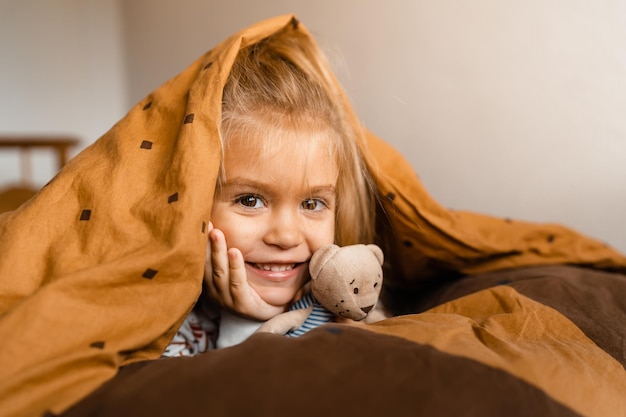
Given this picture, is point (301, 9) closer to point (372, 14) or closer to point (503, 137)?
point (372, 14)

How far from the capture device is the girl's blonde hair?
0.83m

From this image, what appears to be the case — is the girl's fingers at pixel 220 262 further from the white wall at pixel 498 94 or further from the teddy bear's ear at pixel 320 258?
the white wall at pixel 498 94

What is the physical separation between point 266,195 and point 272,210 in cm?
2

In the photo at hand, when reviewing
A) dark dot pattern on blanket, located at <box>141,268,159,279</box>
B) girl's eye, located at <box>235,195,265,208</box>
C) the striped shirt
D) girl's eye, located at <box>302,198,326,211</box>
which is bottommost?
the striped shirt

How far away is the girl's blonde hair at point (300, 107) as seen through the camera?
83 centimetres

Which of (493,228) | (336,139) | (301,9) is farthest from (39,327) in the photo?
(301,9)

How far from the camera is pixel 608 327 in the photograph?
0.74 meters

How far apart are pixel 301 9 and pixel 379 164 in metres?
0.79

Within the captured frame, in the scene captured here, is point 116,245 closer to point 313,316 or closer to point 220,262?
point 220,262

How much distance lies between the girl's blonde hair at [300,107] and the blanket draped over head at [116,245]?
34 millimetres

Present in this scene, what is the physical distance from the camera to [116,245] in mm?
679

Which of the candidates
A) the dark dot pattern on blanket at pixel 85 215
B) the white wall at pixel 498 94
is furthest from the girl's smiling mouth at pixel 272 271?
the white wall at pixel 498 94

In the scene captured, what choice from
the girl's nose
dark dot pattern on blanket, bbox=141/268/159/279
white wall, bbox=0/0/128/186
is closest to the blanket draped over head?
dark dot pattern on blanket, bbox=141/268/159/279

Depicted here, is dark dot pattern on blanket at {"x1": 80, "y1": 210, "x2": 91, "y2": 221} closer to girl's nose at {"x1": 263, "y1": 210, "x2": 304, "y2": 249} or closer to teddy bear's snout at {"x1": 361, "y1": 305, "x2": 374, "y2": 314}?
girl's nose at {"x1": 263, "y1": 210, "x2": 304, "y2": 249}
